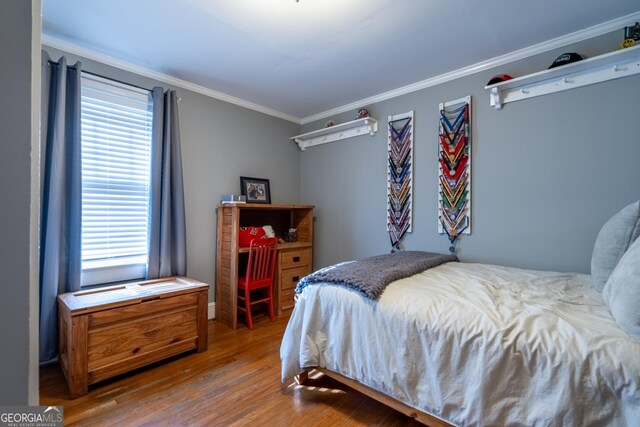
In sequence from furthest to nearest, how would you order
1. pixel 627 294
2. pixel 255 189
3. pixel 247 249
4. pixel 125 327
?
pixel 255 189
pixel 247 249
pixel 125 327
pixel 627 294

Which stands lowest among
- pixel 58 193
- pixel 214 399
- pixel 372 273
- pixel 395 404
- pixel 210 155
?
pixel 214 399

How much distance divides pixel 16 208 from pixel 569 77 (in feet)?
9.55

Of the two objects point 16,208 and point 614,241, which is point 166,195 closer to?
point 16,208

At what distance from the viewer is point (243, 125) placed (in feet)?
10.8

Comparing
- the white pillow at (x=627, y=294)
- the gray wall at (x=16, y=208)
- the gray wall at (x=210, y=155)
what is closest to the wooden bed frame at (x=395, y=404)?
the white pillow at (x=627, y=294)

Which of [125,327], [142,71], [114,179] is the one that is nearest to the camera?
[125,327]

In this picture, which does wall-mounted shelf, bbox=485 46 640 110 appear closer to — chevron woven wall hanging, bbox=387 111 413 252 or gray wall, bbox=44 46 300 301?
chevron woven wall hanging, bbox=387 111 413 252

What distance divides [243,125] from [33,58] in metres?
2.90

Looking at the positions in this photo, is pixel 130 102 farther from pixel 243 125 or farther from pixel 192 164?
pixel 243 125

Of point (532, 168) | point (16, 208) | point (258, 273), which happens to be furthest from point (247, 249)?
point (532, 168)

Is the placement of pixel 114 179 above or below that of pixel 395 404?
above

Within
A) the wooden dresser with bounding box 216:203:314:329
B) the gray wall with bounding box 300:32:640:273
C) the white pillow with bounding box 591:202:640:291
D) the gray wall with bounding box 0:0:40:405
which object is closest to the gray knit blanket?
the gray wall with bounding box 300:32:640:273

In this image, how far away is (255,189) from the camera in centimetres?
336

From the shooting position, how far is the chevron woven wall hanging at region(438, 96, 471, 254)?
8.18ft
